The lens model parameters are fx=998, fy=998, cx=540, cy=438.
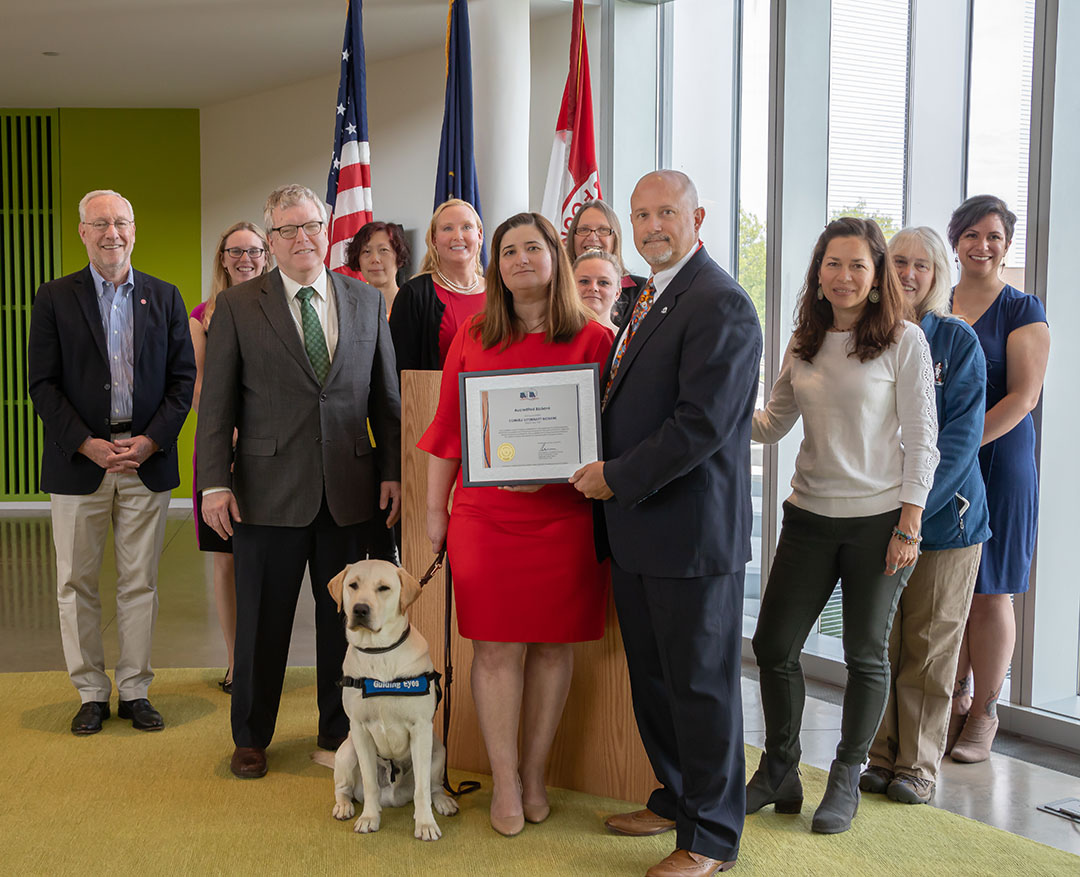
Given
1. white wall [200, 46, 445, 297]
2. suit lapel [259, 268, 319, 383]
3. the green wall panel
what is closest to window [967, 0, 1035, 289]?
suit lapel [259, 268, 319, 383]

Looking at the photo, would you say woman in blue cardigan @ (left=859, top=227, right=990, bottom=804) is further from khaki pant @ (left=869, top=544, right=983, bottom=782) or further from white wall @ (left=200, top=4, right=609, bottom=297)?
white wall @ (left=200, top=4, right=609, bottom=297)

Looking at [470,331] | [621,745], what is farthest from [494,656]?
[470,331]

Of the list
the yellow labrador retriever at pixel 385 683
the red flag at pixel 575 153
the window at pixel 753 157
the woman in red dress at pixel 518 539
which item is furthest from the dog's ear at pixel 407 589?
the red flag at pixel 575 153

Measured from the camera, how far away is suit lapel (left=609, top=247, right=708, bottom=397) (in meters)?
2.39

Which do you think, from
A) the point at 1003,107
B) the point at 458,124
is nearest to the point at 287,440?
the point at 458,124

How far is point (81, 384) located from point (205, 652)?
1.65 m

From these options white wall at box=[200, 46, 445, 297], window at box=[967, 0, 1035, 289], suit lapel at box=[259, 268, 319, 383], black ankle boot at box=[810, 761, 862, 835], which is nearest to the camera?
black ankle boot at box=[810, 761, 862, 835]

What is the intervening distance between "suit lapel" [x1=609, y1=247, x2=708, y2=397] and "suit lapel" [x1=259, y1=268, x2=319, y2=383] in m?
1.07

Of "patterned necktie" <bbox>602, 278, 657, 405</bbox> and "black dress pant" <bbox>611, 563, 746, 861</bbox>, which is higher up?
"patterned necktie" <bbox>602, 278, 657, 405</bbox>

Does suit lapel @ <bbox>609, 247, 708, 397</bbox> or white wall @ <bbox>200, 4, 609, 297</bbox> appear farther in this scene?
white wall @ <bbox>200, 4, 609, 297</bbox>

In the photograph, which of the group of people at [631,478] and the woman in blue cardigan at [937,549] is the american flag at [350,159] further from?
the woman in blue cardigan at [937,549]

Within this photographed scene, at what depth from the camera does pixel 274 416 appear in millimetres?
3012

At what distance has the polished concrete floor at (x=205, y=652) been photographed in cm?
304

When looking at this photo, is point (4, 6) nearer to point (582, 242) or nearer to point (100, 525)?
point (100, 525)
